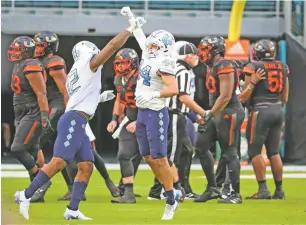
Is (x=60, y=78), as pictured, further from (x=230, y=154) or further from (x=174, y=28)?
(x=174, y=28)

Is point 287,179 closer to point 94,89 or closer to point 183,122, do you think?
point 183,122

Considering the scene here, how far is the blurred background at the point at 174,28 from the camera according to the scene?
1836 cm

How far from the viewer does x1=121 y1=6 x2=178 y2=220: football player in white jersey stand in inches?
352

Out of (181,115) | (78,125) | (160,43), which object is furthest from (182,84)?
(78,125)

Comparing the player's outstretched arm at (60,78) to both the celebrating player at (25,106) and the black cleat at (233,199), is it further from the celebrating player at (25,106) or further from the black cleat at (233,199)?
the black cleat at (233,199)

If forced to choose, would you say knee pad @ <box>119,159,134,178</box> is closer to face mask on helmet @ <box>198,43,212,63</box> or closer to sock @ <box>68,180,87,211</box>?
face mask on helmet @ <box>198,43,212,63</box>

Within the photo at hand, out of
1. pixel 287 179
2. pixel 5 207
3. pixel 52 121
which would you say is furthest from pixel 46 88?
pixel 287 179

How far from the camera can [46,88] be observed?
428 inches

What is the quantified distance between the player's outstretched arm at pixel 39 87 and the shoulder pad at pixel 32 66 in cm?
4

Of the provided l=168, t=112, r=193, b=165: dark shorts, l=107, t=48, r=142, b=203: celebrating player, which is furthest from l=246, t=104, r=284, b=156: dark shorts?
l=107, t=48, r=142, b=203: celebrating player

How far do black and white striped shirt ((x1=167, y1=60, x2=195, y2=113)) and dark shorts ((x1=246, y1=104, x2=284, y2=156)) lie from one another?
0.76 m

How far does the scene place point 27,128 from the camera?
10.5m

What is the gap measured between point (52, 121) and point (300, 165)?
8.41m

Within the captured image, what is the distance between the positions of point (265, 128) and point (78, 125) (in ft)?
10.3
